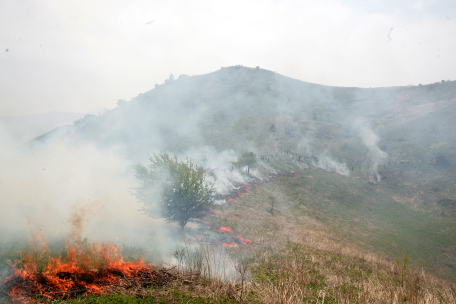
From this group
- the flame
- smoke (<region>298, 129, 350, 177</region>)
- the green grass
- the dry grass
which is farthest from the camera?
smoke (<region>298, 129, 350, 177</region>)

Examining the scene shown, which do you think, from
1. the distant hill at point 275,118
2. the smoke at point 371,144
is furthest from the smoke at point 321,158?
the smoke at point 371,144

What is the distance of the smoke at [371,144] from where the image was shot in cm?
4566

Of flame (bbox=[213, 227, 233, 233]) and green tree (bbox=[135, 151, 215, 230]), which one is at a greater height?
green tree (bbox=[135, 151, 215, 230])

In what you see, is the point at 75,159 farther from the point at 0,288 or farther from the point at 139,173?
the point at 0,288

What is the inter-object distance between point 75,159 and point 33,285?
1683cm

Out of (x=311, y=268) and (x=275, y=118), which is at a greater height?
(x=275, y=118)

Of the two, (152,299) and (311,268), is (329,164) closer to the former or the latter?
(311,268)

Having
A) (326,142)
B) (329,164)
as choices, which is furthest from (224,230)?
(326,142)

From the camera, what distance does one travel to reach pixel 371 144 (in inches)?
2099

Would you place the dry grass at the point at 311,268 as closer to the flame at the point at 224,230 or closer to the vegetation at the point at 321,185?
the vegetation at the point at 321,185

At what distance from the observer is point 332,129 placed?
64.5 meters

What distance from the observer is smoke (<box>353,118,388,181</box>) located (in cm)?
4566

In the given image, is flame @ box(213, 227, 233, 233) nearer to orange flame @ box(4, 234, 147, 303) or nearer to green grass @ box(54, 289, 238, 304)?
orange flame @ box(4, 234, 147, 303)

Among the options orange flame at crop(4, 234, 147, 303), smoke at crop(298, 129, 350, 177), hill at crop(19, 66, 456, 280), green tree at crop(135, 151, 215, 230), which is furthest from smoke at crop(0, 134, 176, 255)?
smoke at crop(298, 129, 350, 177)
